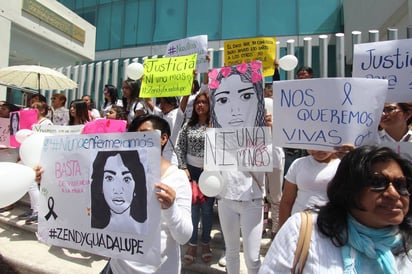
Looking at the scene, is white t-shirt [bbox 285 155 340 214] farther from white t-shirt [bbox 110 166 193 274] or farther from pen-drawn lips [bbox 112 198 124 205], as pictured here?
pen-drawn lips [bbox 112 198 124 205]

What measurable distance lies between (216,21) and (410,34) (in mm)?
9667

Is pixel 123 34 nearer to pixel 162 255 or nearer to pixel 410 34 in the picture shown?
pixel 410 34

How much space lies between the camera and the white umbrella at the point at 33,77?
19.6 ft

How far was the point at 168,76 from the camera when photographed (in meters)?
3.83

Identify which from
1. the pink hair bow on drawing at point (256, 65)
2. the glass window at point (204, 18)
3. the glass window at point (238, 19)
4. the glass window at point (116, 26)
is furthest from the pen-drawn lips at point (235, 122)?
the glass window at point (116, 26)

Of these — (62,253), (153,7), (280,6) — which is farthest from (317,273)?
(153,7)

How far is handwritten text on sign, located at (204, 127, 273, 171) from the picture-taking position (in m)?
2.76

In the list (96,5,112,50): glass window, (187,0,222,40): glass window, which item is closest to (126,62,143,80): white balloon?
(187,0,222,40): glass window

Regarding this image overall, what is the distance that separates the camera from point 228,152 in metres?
2.82

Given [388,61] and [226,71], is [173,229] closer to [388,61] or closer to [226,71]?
[226,71]

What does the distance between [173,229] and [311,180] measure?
102 cm

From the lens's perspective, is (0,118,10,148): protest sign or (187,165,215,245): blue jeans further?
(0,118,10,148): protest sign

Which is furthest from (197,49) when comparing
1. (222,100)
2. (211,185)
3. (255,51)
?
(211,185)

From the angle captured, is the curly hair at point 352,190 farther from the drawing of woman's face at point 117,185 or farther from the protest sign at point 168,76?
the protest sign at point 168,76
